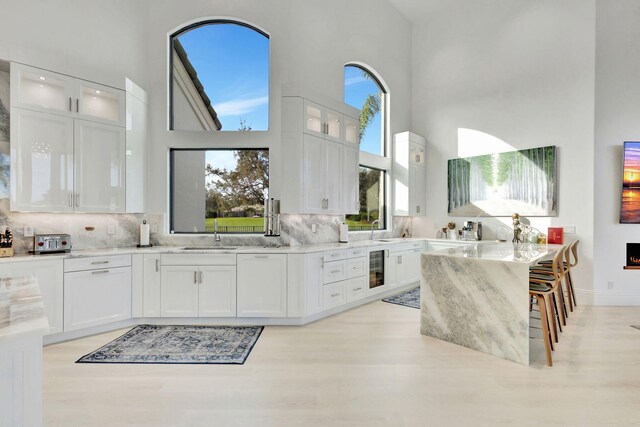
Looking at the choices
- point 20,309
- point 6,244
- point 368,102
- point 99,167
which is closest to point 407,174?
point 368,102

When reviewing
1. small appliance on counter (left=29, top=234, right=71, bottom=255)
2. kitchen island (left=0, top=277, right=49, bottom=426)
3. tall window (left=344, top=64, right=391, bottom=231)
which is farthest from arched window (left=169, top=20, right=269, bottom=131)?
kitchen island (left=0, top=277, right=49, bottom=426)

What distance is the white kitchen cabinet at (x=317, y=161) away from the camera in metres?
4.68

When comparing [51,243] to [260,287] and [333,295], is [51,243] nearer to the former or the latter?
[260,287]

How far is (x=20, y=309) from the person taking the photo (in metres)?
1.42

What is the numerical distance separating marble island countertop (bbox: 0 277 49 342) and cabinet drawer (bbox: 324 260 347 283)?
10.2 feet

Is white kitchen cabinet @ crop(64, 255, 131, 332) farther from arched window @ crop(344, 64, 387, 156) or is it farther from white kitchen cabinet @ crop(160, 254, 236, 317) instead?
arched window @ crop(344, 64, 387, 156)

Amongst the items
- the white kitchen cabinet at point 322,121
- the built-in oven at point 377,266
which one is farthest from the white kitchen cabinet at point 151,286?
the built-in oven at point 377,266

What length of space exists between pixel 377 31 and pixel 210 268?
5398 millimetres

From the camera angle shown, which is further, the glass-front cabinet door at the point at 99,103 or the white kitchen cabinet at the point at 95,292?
the glass-front cabinet door at the point at 99,103

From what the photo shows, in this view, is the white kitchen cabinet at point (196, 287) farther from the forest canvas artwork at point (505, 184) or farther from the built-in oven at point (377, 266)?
the forest canvas artwork at point (505, 184)

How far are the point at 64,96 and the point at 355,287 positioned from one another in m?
4.28

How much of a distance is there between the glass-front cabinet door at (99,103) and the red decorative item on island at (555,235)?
21.0 feet

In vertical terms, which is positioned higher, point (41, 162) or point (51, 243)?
point (41, 162)

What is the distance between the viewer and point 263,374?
2844 millimetres
